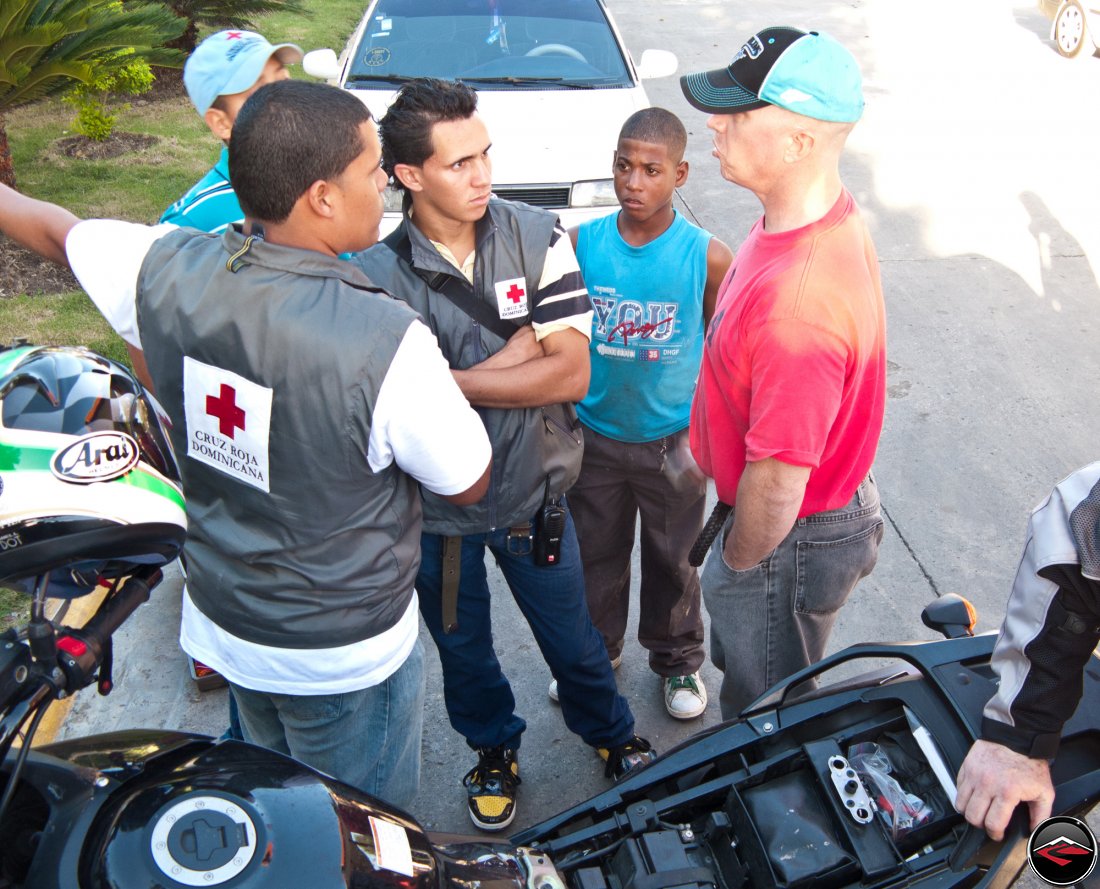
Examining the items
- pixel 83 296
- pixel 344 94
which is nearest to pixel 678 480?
pixel 344 94

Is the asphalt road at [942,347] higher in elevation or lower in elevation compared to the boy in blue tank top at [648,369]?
lower

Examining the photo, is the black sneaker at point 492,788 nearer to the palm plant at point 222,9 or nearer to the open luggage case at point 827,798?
the open luggage case at point 827,798

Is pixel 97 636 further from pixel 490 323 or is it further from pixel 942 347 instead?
pixel 942 347

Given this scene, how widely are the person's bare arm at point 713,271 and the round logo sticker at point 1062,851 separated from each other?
1.56 m

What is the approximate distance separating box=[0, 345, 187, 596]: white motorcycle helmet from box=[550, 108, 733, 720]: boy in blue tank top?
5.14ft

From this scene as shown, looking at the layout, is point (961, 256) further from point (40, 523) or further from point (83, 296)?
point (40, 523)

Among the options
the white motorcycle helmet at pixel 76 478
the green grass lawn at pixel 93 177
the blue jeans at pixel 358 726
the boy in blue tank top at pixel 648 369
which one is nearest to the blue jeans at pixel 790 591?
the boy in blue tank top at pixel 648 369

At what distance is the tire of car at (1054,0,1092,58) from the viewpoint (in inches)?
402

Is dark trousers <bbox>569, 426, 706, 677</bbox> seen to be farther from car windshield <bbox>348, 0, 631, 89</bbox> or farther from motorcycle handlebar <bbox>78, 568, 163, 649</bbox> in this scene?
car windshield <bbox>348, 0, 631, 89</bbox>

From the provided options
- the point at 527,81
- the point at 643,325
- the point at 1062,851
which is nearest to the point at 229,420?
the point at 643,325

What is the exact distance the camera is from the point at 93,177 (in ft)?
24.6

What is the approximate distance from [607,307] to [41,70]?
448cm

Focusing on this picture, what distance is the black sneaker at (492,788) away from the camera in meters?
2.94

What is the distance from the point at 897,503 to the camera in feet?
14.2
